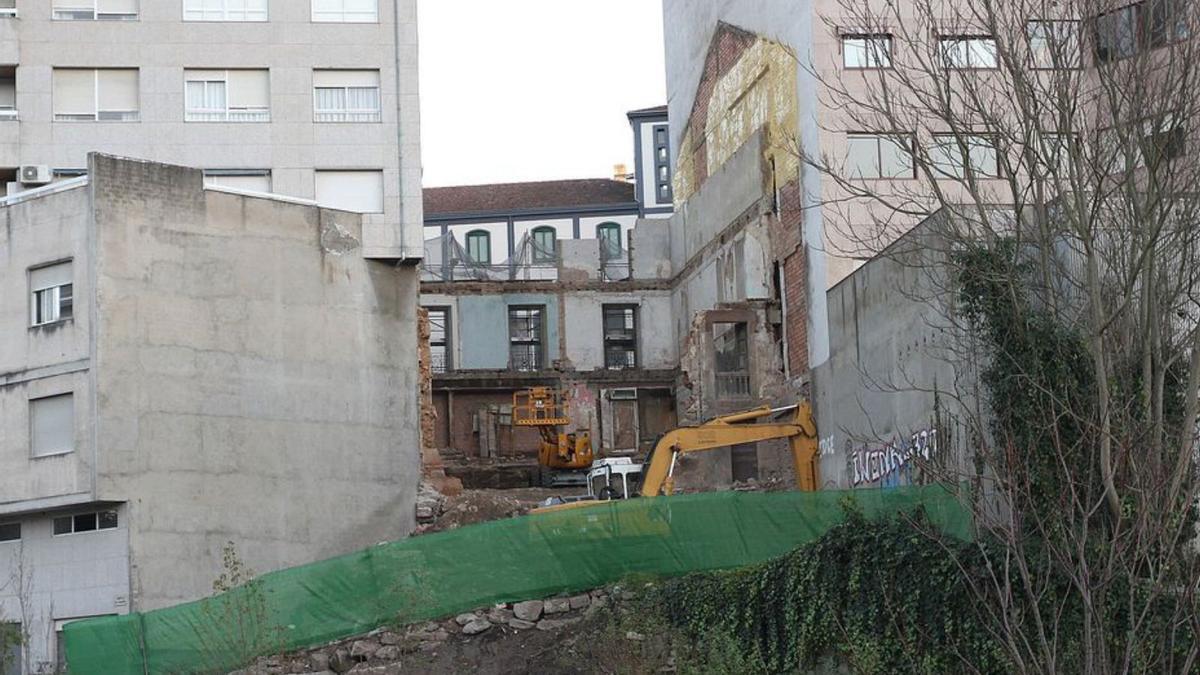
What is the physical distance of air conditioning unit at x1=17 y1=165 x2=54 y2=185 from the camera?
44031mm

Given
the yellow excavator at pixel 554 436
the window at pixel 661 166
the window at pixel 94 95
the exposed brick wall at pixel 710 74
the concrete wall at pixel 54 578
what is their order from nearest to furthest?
the concrete wall at pixel 54 578 < the window at pixel 94 95 < the exposed brick wall at pixel 710 74 < the yellow excavator at pixel 554 436 < the window at pixel 661 166

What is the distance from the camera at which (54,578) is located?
3978cm

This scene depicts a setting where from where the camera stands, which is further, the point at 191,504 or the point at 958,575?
the point at 191,504

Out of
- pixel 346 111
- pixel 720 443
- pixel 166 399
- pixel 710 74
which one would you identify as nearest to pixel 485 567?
pixel 720 443

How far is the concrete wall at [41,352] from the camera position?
3931 centimetres

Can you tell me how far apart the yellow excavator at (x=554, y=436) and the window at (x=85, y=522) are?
16299 millimetres

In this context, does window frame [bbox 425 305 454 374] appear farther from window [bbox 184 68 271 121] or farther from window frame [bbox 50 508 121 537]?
window frame [bbox 50 508 121 537]

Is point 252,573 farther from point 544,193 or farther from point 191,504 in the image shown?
point 544,193

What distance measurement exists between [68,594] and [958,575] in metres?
23.3

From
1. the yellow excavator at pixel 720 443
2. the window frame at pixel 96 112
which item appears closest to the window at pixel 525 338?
the window frame at pixel 96 112

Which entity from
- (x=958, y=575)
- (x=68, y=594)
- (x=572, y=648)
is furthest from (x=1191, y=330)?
(x=68, y=594)

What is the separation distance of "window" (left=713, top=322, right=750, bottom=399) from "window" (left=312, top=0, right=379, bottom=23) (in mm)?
11724

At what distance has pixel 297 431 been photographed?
4178cm

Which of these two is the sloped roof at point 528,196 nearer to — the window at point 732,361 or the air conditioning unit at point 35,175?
the window at point 732,361
